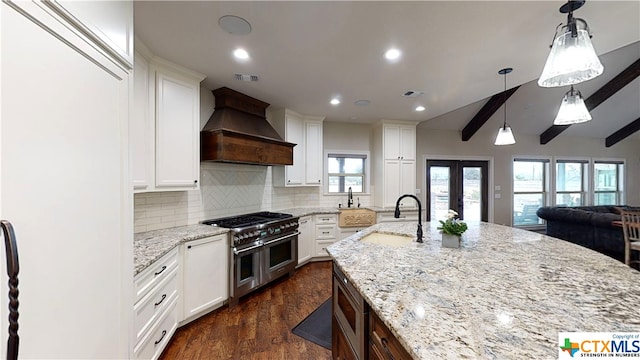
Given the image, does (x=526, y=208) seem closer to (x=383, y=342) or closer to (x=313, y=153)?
(x=313, y=153)

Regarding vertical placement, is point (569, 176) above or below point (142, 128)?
below

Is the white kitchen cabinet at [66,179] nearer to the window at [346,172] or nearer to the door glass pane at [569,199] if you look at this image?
the window at [346,172]

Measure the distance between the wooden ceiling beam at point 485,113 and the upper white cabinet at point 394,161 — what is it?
169cm

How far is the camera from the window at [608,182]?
704cm

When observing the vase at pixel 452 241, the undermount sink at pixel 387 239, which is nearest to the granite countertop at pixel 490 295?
the vase at pixel 452 241

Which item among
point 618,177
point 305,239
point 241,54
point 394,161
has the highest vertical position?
point 241,54

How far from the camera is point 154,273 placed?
1.84 m

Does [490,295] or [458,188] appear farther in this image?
Result: [458,188]

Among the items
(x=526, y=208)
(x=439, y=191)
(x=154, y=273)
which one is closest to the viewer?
(x=154, y=273)

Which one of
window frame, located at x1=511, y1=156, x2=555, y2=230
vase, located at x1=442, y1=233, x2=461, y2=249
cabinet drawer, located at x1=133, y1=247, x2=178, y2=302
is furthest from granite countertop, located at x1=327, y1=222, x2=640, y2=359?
window frame, located at x1=511, y1=156, x2=555, y2=230

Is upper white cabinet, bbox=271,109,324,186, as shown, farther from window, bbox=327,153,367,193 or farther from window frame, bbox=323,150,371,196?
window, bbox=327,153,367,193

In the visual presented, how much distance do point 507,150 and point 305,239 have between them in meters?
5.59

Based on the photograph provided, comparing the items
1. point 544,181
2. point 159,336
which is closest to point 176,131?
point 159,336

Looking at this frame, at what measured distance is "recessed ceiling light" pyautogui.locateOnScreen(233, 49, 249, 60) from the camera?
228cm
